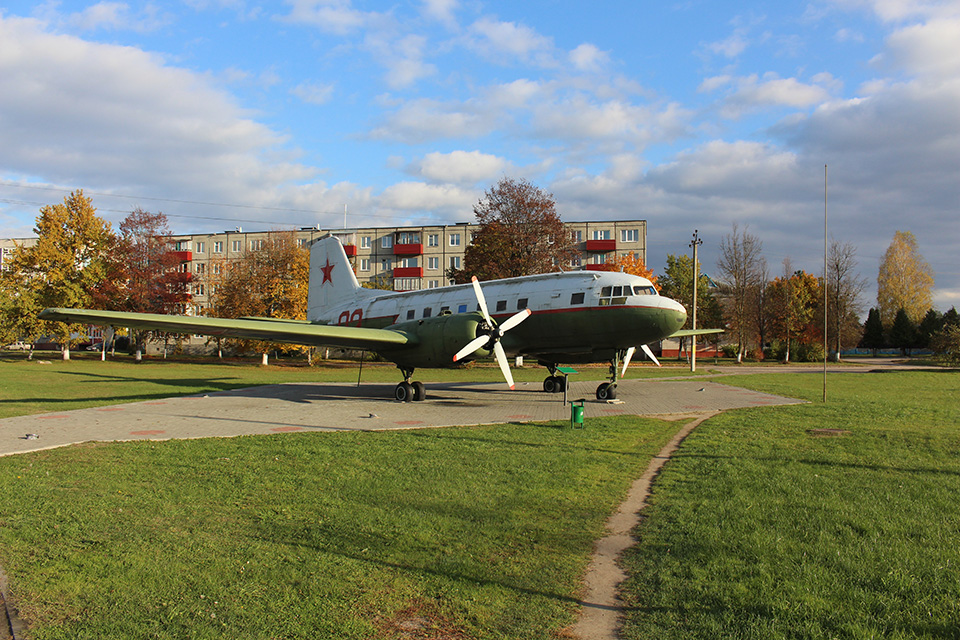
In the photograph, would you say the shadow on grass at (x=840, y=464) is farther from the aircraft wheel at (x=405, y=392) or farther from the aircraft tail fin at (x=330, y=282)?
the aircraft tail fin at (x=330, y=282)

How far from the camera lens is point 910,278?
89625 mm

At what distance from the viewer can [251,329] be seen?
1991 cm

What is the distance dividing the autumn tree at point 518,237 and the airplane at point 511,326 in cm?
2294

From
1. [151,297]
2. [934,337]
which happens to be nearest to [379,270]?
[151,297]

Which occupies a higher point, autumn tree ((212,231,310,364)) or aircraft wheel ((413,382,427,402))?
autumn tree ((212,231,310,364))

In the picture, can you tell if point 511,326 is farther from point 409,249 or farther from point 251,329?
point 409,249

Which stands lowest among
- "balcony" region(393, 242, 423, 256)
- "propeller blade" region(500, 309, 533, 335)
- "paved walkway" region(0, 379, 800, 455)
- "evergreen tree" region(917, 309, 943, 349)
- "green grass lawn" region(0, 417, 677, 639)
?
"paved walkway" region(0, 379, 800, 455)

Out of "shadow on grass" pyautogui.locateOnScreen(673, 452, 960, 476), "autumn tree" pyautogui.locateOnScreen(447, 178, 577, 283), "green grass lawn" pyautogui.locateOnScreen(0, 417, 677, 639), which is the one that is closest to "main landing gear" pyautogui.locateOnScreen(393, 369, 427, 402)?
"green grass lawn" pyautogui.locateOnScreen(0, 417, 677, 639)

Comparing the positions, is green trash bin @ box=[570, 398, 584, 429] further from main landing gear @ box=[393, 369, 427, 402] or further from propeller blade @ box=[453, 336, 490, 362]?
main landing gear @ box=[393, 369, 427, 402]

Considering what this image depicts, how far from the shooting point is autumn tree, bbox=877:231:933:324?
89.2 metres

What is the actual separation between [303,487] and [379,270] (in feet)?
269

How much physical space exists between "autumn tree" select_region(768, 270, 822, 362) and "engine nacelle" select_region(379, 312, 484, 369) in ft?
193

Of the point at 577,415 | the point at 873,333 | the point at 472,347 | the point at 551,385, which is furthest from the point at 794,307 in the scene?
the point at 577,415

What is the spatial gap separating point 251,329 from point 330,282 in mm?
10901
